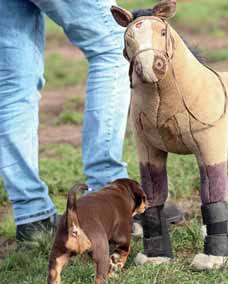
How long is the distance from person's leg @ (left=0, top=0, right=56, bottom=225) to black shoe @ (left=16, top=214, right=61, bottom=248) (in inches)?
1.1

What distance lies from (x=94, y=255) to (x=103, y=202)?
32 cm

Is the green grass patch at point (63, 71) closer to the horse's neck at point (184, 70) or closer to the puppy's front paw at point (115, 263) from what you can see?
the puppy's front paw at point (115, 263)

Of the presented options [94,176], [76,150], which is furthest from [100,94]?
[76,150]

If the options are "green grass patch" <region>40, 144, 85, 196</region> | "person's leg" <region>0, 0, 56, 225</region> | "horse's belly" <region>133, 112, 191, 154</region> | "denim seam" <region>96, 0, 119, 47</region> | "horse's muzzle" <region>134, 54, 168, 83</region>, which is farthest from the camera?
"green grass patch" <region>40, 144, 85, 196</region>

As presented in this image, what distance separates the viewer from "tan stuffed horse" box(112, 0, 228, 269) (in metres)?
3.40

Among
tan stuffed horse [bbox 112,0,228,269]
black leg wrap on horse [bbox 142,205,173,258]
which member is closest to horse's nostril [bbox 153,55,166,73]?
tan stuffed horse [bbox 112,0,228,269]

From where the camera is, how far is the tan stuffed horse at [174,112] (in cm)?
340

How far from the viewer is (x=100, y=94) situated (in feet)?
14.8

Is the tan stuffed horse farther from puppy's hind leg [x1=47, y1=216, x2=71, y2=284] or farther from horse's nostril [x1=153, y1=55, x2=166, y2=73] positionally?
puppy's hind leg [x1=47, y1=216, x2=71, y2=284]

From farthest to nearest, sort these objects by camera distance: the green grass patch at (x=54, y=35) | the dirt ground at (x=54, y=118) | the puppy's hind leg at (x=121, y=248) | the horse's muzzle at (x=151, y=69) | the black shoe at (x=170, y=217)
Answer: the green grass patch at (x=54, y=35) → the dirt ground at (x=54, y=118) → the black shoe at (x=170, y=217) → the puppy's hind leg at (x=121, y=248) → the horse's muzzle at (x=151, y=69)

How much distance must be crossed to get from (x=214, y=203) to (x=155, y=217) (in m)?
0.34

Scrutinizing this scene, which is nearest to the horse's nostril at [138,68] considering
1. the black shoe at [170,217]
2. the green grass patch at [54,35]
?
the black shoe at [170,217]

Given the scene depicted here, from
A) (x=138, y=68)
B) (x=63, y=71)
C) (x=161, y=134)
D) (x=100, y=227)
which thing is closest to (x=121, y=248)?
(x=100, y=227)

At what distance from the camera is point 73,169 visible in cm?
602
